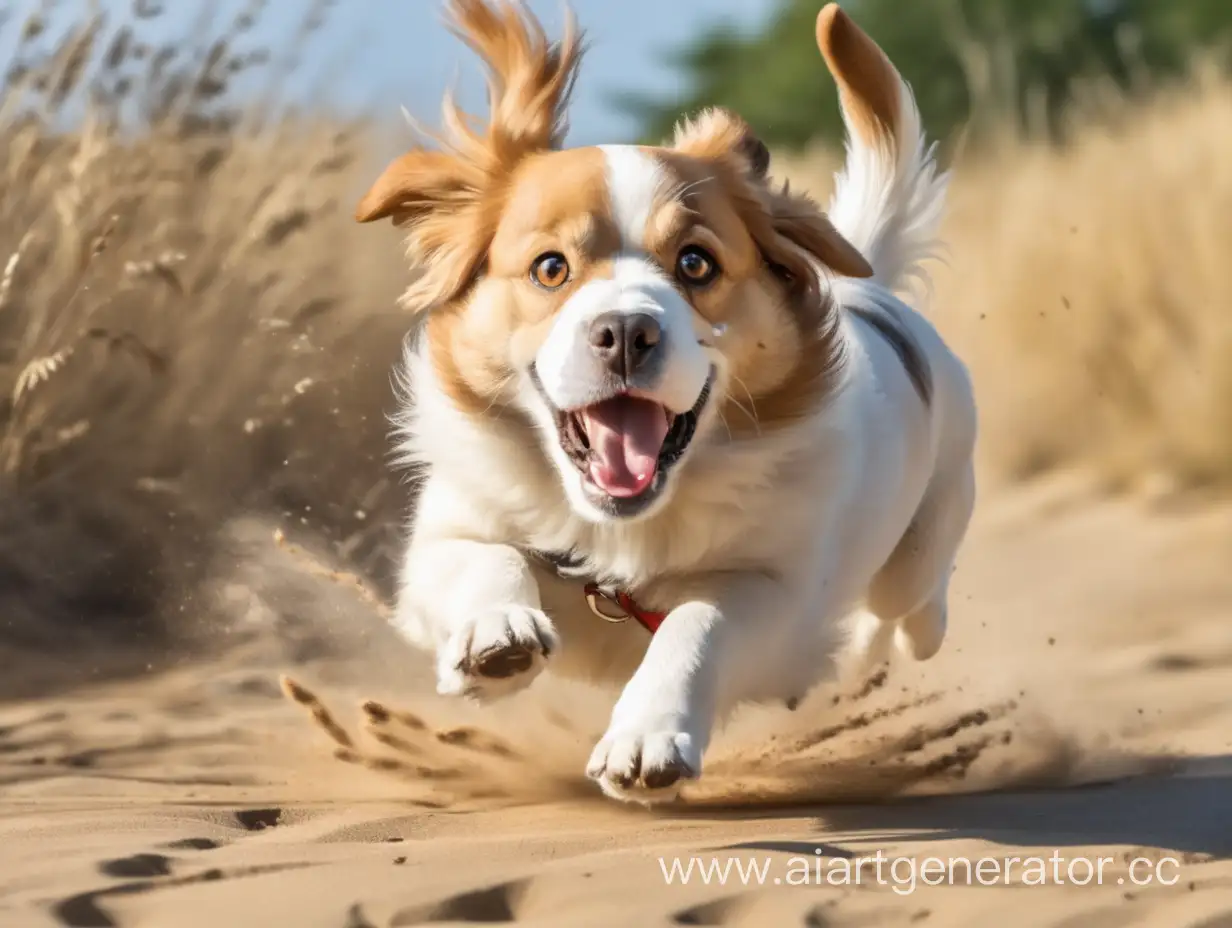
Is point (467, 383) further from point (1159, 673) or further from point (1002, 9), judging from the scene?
point (1002, 9)

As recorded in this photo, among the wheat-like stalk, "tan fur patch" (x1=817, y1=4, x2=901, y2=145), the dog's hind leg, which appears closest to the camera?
"tan fur patch" (x1=817, y1=4, x2=901, y2=145)

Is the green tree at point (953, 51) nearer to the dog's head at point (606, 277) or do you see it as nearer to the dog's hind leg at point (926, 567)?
the dog's hind leg at point (926, 567)

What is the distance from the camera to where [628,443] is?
12.3 feet

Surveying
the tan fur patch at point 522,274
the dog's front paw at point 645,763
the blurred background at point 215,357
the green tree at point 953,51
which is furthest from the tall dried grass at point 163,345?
the green tree at point 953,51

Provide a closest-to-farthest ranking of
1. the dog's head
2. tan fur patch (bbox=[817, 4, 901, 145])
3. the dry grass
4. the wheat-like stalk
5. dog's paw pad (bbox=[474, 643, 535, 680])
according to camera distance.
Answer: dog's paw pad (bbox=[474, 643, 535, 680]), the dog's head, tan fur patch (bbox=[817, 4, 901, 145]), the wheat-like stalk, the dry grass

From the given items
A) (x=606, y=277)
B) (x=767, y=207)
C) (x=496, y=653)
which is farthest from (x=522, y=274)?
(x=496, y=653)

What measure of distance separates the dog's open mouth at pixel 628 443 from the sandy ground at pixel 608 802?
73cm

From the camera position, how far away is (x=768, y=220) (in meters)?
4.11

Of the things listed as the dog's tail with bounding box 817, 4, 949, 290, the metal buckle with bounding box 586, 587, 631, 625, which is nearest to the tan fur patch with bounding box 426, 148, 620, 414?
the metal buckle with bounding box 586, 587, 631, 625

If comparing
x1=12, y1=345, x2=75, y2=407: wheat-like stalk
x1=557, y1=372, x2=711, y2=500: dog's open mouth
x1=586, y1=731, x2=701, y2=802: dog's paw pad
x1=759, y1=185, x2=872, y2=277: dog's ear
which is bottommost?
x1=586, y1=731, x2=701, y2=802: dog's paw pad

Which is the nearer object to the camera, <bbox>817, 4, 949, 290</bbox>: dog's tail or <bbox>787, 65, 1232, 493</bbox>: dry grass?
<bbox>817, 4, 949, 290</bbox>: dog's tail

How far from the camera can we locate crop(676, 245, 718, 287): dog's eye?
3.80 metres

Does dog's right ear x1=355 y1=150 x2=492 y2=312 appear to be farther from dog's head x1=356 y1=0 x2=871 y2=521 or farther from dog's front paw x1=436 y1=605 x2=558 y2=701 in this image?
dog's front paw x1=436 y1=605 x2=558 y2=701

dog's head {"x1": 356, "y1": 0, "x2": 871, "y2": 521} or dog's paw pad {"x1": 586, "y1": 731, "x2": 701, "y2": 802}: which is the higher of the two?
dog's head {"x1": 356, "y1": 0, "x2": 871, "y2": 521}
